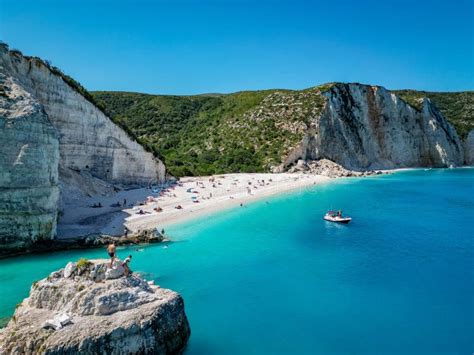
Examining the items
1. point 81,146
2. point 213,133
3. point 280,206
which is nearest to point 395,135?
point 213,133

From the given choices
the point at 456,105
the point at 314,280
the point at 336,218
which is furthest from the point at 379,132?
the point at 314,280

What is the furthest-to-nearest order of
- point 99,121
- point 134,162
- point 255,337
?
point 134,162, point 99,121, point 255,337

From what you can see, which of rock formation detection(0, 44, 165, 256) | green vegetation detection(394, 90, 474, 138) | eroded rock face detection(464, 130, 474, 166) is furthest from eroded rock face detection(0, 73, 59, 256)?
eroded rock face detection(464, 130, 474, 166)

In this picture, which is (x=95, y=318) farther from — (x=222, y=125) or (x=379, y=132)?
(x=379, y=132)

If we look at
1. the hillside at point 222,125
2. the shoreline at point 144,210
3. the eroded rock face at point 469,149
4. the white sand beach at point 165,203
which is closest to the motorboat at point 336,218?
the shoreline at point 144,210

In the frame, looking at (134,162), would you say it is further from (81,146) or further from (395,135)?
(395,135)
